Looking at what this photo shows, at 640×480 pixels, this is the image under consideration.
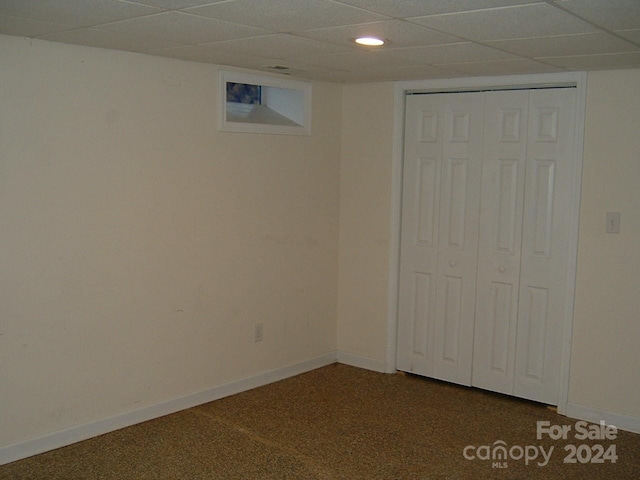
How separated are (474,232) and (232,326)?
1.77 m

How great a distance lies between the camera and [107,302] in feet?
12.2

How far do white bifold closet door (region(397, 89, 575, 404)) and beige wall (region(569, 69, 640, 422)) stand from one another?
0.15 m

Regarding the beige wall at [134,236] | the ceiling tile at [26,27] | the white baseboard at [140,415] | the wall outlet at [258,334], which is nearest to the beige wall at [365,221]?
the beige wall at [134,236]

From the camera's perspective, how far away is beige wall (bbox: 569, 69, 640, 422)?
385cm

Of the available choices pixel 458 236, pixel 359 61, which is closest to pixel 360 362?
pixel 458 236

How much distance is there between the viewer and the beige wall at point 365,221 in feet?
16.1

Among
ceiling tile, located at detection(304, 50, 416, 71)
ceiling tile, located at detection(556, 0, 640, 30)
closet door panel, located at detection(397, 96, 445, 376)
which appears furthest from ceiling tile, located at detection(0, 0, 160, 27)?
closet door panel, located at detection(397, 96, 445, 376)

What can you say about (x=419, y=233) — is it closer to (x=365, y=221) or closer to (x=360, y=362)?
(x=365, y=221)

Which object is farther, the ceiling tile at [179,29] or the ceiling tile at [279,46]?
the ceiling tile at [279,46]

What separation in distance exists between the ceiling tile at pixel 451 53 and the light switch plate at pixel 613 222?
117cm

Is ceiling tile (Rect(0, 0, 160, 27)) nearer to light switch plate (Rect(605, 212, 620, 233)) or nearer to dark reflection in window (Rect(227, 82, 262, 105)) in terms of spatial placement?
dark reflection in window (Rect(227, 82, 262, 105))

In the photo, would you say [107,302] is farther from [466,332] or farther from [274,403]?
[466,332]

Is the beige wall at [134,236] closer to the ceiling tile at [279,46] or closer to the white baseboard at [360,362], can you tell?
the white baseboard at [360,362]

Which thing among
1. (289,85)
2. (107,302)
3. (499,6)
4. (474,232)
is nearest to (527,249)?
(474,232)
